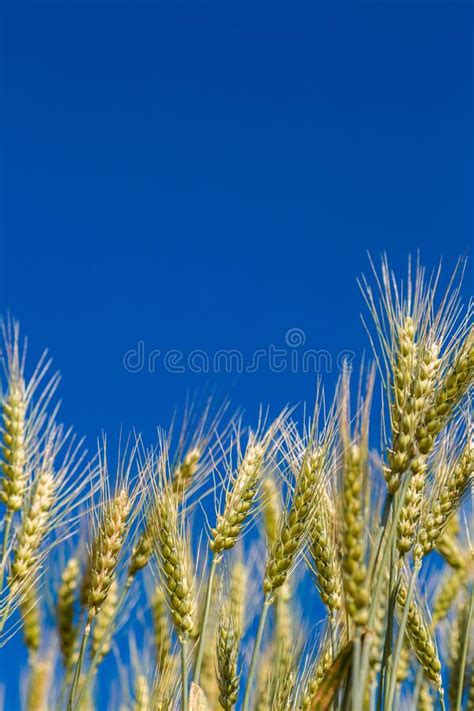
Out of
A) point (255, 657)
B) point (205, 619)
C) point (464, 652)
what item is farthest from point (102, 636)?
point (464, 652)

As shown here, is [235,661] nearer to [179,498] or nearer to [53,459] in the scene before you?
[179,498]

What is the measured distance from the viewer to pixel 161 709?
2.21m

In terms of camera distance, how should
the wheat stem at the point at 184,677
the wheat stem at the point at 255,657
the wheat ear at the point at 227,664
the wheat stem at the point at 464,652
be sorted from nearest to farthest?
the wheat stem at the point at 184,677 → the wheat stem at the point at 255,657 → the wheat stem at the point at 464,652 → the wheat ear at the point at 227,664

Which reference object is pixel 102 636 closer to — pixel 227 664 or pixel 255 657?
pixel 227 664

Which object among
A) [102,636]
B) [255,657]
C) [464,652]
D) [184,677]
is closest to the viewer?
[184,677]

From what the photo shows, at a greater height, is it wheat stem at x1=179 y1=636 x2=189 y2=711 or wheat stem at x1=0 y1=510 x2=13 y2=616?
wheat stem at x1=0 y1=510 x2=13 y2=616

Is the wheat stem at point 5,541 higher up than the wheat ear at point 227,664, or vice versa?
the wheat stem at point 5,541

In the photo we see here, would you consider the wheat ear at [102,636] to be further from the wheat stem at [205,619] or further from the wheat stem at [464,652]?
the wheat stem at [464,652]

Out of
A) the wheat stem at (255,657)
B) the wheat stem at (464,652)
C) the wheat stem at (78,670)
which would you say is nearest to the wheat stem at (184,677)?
the wheat stem at (255,657)

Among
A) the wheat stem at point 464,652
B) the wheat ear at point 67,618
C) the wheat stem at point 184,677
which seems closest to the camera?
the wheat stem at point 184,677

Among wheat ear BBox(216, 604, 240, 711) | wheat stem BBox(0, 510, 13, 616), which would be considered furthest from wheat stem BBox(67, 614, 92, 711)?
wheat ear BBox(216, 604, 240, 711)

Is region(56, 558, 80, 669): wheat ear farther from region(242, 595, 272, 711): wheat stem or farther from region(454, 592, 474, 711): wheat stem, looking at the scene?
region(454, 592, 474, 711): wheat stem

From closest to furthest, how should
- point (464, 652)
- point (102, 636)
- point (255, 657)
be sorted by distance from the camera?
point (255, 657), point (464, 652), point (102, 636)

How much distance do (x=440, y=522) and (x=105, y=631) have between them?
1074mm
